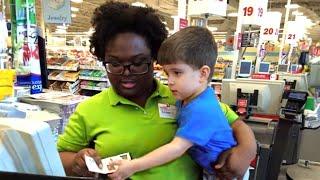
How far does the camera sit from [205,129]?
120cm

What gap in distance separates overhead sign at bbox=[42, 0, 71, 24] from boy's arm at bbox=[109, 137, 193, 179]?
1802mm

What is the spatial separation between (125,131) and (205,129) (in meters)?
0.28

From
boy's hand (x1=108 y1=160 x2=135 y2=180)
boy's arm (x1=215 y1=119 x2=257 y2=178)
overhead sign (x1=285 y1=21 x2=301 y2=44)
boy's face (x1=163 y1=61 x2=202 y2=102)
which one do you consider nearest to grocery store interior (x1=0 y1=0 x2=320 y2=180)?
boy's face (x1=163 y1=61 x2=202 y2=102)

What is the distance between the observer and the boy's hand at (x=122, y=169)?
975 millimetres

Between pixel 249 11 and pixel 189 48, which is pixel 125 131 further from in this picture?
pixel 249 11

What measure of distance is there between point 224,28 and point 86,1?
425 inches

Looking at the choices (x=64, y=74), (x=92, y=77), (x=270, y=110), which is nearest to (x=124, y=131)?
(x=270, y=110)

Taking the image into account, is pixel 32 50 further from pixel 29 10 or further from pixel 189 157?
pixel 189 157

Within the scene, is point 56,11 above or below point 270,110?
above

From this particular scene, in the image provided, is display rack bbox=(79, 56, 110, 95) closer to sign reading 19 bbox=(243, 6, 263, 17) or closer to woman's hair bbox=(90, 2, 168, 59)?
sign reading 19 bbox=(243, 6, 263, 17)

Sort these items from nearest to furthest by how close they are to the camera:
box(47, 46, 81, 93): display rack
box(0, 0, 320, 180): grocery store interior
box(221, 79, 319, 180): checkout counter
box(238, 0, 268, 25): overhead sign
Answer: box(0, 0, 320, 180): grocery store interior, box(221, 79, 319, 180): checkout counter, box(238, 0, 268, 25): overhead sign, box(47, 46, 81, 93): display rack

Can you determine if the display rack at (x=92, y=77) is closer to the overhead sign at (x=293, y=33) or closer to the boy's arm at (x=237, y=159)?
the boy's arm at (x=237, y=159)

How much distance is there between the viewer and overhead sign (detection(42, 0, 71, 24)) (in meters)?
2.62

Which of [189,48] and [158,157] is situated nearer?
[158,157]
